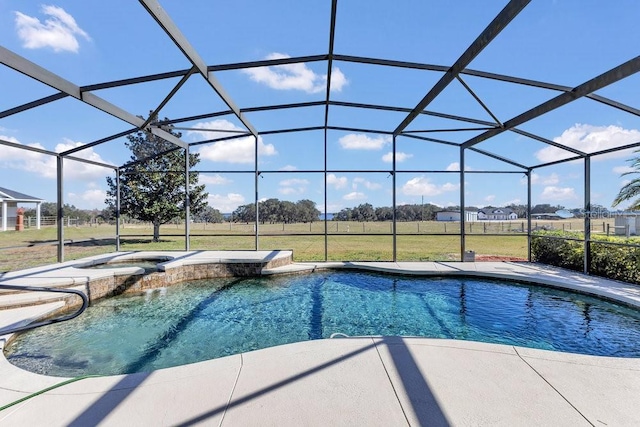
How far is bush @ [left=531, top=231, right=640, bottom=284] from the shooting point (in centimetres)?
564

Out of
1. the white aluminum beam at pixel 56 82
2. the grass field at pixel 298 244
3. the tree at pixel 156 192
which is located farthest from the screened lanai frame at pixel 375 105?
the tree at pixel 156 192

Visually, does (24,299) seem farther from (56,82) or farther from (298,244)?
(298,244)

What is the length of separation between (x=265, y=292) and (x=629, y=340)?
5276 millimetres

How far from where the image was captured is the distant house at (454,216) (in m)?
8.35

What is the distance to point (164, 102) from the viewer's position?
5066 mm

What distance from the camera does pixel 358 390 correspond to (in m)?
2.13

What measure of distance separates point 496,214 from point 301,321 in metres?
9.14

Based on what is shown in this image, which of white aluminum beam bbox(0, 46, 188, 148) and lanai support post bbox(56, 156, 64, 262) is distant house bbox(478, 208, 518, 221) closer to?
white aluminum beam bbox(0, 46, 188, 148)

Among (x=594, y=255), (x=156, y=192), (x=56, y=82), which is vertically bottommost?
(x=594, y=255)

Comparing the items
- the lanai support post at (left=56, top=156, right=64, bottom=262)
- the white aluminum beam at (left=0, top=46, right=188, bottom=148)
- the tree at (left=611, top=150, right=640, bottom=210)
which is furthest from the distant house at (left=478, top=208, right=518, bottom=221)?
the lanai support post at (left=56, top=156, right=64, bottom=262)

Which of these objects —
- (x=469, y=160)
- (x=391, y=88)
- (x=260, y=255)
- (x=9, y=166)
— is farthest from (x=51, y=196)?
(x=469, y=160)

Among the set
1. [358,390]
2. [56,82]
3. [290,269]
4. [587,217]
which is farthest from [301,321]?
[587,217]

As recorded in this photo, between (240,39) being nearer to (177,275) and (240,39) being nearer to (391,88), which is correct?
(391,88)

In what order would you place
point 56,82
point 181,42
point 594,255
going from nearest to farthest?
1. point 181,42
2. point 56,82
3. point 594,255
